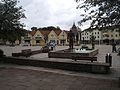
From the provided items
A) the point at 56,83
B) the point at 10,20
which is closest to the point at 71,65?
the point at 56,83

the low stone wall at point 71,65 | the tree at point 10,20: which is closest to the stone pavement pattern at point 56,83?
the low stone wall at point 71,65

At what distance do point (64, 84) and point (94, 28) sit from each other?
3073 millimetres

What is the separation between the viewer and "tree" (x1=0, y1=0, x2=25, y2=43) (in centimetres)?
1817

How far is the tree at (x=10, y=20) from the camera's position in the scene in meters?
18.2

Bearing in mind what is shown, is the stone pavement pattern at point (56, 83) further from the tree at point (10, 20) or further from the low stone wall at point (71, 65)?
the tree at point (10, 20)

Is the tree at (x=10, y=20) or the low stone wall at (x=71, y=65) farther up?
the tree at (x=10, y=20)

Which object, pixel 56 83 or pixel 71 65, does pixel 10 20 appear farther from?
pixel 56 83

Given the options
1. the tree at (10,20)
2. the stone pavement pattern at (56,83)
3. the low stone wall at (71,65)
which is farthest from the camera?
the tree at (10,20)

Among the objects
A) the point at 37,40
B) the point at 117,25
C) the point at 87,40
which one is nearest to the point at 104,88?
the point at 117,25

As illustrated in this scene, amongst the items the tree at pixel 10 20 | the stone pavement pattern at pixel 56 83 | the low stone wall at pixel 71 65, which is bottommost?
the stone pavement pattern at pixel 56 83

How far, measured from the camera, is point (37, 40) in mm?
98312

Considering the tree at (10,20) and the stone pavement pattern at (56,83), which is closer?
the stone pavement pattern at (56,83)

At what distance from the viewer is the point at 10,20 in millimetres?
18312

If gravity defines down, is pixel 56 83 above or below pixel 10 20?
below
